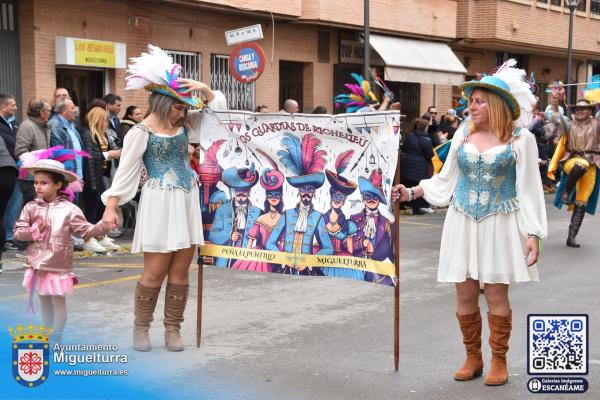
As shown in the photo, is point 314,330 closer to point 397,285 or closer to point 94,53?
point 397,285

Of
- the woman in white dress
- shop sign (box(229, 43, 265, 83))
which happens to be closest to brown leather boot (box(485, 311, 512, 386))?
the woman in white dress

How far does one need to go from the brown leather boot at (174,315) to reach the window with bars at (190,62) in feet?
43.8

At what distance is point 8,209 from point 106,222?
6.08m

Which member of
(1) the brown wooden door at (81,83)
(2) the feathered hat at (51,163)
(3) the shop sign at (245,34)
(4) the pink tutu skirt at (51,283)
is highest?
(3) the shop sign at (245,34)

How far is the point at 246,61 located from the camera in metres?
16.1

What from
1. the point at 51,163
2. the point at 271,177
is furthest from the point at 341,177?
the point at 51,163

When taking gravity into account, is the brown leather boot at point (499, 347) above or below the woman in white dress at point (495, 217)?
below

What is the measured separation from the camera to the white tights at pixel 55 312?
6.44 meters

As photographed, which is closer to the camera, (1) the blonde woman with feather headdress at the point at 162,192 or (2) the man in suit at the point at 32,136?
(1) the blonde woman with feather headdress at the point at 162,192

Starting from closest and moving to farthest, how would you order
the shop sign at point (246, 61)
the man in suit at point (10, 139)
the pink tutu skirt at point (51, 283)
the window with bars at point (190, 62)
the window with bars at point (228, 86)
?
the pink tutu skirt at point (51, 283) < the man in suit at point (10, 139) < the shop sign at point (246, 61) < the window with bars at point (190, 62) < the window with bars at point (228, 86)

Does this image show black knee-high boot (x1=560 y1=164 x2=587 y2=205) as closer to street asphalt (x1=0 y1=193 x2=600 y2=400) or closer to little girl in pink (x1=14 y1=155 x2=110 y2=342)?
street asphalt (x1=0 y1=193 x2=600 y2=400)

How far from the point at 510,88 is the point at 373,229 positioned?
1294 mm

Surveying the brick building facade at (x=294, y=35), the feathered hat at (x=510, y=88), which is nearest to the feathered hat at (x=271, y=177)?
the feathered hat at (x=510, y=88)

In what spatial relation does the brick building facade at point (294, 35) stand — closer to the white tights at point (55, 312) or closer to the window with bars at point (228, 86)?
the window with bars at point (228, 86)
